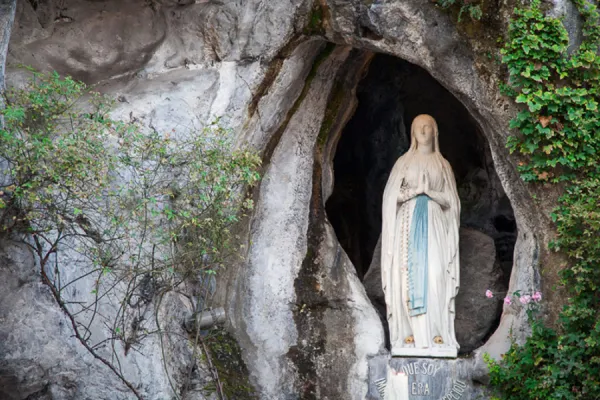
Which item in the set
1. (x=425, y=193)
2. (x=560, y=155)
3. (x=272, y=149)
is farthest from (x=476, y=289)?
(x=272, y=149)

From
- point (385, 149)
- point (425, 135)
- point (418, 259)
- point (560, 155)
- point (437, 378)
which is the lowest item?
point (437, 378)

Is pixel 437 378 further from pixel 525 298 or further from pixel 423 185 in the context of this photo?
pixel 423 185

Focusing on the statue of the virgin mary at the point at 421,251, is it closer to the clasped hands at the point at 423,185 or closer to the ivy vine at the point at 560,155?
the clasped hands at the point at 423,185

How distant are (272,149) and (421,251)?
1.67 m

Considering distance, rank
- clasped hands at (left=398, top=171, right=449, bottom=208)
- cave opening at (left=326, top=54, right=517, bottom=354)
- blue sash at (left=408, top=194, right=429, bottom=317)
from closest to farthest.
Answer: blue sash at (left=408, top=194, right=429, bottom=317)
clasped hands at (left=398, top=171, right=449, bottom=208)
cave opening at (left=326, top=54, right=517, bottom=354)

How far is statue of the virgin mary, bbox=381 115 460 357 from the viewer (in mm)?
9008

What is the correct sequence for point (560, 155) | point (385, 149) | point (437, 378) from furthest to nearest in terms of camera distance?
1. point (385, 149)
2. point (437, 378)
3. point (560, 155)

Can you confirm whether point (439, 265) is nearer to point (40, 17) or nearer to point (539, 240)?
point (539, 240)

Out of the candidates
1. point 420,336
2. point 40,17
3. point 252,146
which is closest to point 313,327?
point 420,336

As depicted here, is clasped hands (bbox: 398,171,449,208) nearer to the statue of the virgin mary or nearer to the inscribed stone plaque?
the statue of the virgin mary

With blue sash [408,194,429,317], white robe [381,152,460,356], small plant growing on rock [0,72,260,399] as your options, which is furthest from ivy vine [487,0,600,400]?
small plant growing on rock [0,72,260,399]

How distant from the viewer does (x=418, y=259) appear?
912cm

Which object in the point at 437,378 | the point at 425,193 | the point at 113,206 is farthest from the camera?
the point at 425,193

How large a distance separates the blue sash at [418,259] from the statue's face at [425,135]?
516 millimetres
